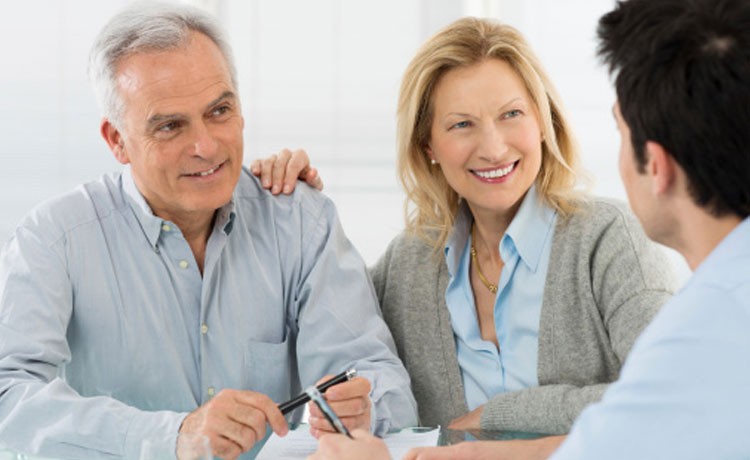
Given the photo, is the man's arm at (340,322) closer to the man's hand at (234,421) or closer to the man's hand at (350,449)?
the man's hand at (234,421)

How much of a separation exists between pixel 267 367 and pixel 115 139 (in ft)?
1.85

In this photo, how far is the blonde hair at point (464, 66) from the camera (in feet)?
6.94

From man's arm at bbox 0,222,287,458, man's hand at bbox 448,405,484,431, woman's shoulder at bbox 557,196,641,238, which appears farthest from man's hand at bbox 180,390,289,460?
woman's shoulder at bbox 557,196,641,238

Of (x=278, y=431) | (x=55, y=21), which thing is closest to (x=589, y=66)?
(x=55, y=21)

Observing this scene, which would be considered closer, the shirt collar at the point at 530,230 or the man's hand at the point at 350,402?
the man's hand at the point at 350,402

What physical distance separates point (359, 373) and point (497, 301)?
35cm

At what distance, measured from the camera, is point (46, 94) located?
4.34m

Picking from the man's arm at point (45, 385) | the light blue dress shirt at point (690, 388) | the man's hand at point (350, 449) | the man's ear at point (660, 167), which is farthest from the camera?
the man's arm at point (45, 385)

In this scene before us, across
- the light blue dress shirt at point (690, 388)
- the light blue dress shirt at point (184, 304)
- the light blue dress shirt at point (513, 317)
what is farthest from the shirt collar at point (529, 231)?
the light blue dress shirt at point (690, 388)

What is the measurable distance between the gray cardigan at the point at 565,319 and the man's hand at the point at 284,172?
29cm

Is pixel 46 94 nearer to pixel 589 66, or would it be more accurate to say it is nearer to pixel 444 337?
pixel 589 66

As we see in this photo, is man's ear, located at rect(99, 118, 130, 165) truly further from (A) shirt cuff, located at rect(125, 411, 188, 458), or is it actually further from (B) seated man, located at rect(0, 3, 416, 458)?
(A) shirt cuff, located at rect(125, 411, 188, 458)

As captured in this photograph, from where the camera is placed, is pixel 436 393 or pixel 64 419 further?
pixel 436 393

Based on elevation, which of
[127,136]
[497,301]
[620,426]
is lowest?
[497,301]
